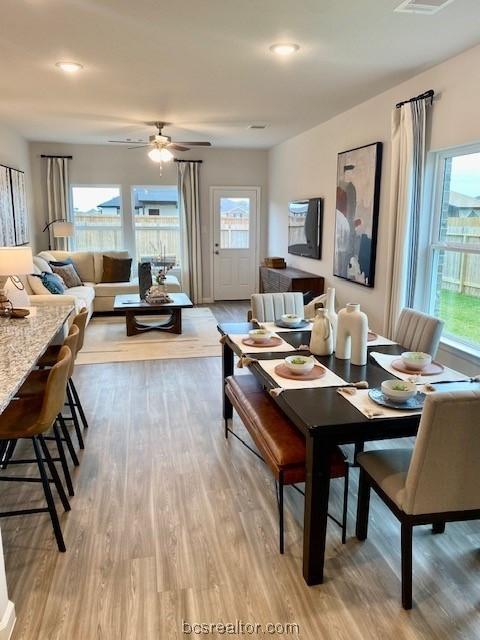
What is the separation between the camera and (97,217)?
810cm

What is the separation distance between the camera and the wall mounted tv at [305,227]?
Answer: 6.04 meters

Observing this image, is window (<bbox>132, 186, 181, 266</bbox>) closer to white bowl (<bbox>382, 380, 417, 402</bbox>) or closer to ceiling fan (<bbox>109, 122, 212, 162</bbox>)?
ceiling fan (<bbox>109, 122, 212, 162</bbox>)

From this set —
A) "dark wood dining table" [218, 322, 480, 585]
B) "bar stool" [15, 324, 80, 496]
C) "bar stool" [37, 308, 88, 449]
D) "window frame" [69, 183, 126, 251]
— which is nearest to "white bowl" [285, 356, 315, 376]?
"dark wood dining table" [218, 322, 480, 585]

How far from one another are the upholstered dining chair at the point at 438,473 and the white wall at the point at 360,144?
7.93 feet

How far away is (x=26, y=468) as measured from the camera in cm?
292

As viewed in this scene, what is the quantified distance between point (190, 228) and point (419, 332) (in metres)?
5.84

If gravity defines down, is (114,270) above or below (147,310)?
above

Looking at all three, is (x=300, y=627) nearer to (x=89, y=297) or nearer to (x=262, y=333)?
(x=262, y=333)

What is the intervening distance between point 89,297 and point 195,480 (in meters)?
4.51

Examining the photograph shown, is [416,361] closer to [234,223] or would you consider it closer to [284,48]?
[284,48]

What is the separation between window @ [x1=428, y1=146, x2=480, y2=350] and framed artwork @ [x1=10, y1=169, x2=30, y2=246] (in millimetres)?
5267

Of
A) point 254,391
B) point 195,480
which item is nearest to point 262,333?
point 254,391

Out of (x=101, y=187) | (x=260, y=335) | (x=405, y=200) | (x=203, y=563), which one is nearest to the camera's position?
(x=203, y=563)

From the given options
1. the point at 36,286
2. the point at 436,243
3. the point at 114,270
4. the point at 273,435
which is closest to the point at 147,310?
the point at 36,286
